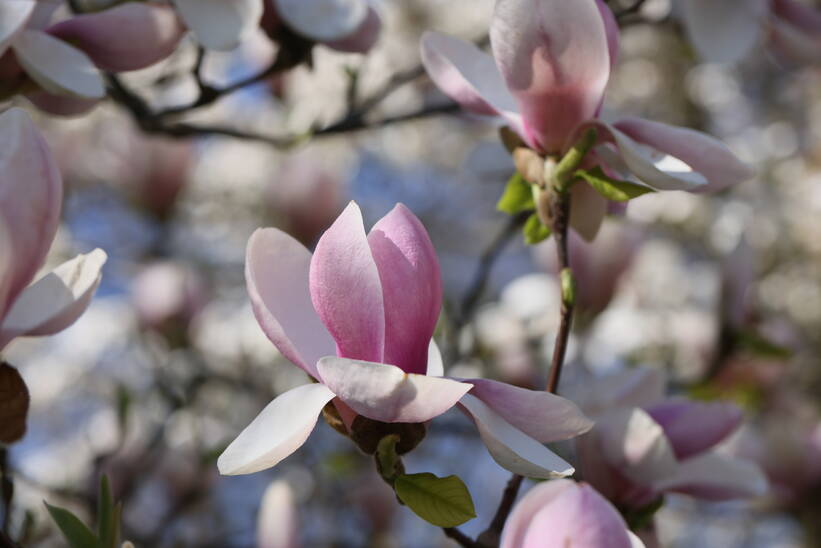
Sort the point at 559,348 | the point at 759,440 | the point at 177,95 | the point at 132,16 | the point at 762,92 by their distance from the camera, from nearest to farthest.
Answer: the point at 559,348 < the point at 132,16 < the point at 759,440 < the point at 177,95 < the point at 762,92

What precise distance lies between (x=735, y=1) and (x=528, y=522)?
588mm

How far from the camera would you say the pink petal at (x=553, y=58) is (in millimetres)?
543

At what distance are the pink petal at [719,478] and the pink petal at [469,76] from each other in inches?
11.6

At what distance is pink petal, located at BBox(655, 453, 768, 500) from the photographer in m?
0.69

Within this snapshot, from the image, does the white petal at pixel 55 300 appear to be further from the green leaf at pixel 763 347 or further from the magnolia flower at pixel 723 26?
the green leaf at pixel 763 347

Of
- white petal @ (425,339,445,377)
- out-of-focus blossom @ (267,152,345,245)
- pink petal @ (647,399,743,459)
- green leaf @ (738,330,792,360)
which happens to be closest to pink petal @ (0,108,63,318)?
white petal @ (425,339,445,377)

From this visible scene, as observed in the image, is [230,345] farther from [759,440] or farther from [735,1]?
[735,1]

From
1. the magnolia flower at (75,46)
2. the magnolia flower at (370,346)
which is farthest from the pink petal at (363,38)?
the magnolia flower at (370,346)

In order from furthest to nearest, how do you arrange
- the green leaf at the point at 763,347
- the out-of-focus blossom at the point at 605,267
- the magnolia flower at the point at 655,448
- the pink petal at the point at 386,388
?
the out-of-focus blossom at the point at 605,267 < the green leaf at the point at 763,347 < the magnolia flower at the point at 655,448 < the pink petal at the point at 386,388

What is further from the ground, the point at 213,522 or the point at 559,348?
the point at 559,348

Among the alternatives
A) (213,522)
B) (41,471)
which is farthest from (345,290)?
(41,471)

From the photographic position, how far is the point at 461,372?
1.42 m

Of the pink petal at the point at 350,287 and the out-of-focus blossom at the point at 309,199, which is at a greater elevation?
the pink petal at the point at 350,287

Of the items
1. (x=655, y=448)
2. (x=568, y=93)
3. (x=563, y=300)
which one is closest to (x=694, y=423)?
(x=655, y=448)
